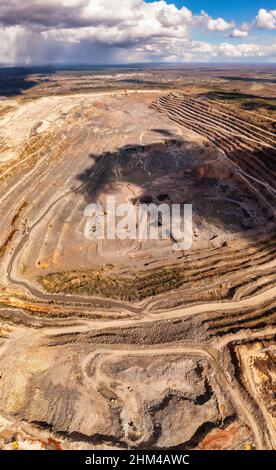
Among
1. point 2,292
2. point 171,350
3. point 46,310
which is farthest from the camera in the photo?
point 2,292

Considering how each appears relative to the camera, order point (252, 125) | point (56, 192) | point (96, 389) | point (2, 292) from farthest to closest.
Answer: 1. point (252, 125)
2. point (56, 192)
3. point (2, 292)
4. point (96, 389)

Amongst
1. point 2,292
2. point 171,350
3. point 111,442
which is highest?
point 2,292

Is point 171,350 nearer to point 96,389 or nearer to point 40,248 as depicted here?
point 96,389
